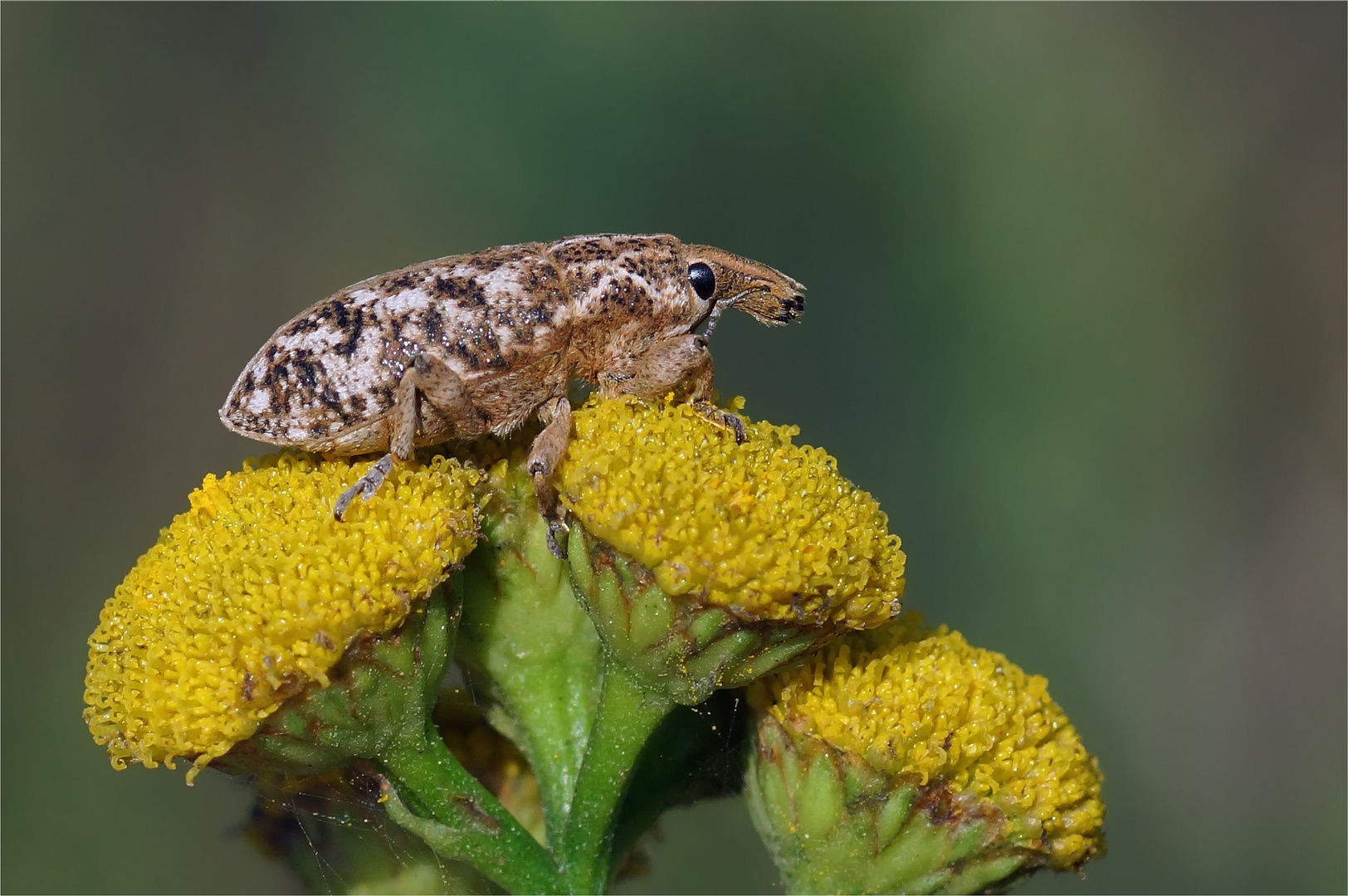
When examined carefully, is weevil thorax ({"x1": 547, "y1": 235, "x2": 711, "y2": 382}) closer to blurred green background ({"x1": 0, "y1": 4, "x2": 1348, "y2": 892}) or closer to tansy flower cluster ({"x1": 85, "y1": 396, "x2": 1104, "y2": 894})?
tansy flower cluster ({"x1": 85, "y1": 396, "x2": 1104, "y2": 894})

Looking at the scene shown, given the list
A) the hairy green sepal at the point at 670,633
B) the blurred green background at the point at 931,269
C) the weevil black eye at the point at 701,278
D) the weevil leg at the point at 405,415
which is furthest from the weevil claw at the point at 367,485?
the blurred green background at the point at 931,269

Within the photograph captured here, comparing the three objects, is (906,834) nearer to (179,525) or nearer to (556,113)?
(179,525)

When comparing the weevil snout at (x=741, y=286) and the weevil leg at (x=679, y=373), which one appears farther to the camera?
the weevil snout at (x=741, y=286)

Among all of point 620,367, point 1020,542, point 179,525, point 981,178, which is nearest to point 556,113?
point 981,178

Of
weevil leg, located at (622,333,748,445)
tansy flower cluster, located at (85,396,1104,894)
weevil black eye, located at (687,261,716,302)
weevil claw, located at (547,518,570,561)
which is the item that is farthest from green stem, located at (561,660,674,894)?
weevil black eye, located at (687,261,716,302)

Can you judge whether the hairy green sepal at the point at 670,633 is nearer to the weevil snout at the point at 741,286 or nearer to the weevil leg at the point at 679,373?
the weevil leg at the point at 679,373

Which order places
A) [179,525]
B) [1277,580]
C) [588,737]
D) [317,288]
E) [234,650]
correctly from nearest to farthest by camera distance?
[234,650] < [179,525] < [588,737] < [1277,580] < [317,288]

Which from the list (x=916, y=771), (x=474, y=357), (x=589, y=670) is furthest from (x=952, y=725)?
(x=474, y=357)
